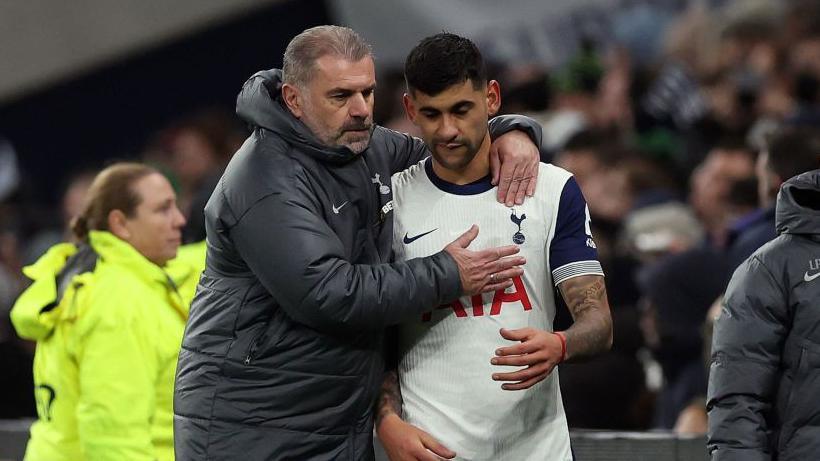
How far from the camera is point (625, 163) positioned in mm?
9508

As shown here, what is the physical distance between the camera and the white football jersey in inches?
170

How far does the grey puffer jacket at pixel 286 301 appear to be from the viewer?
4203 millimetres

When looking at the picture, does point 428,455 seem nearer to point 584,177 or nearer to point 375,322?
point 375,322

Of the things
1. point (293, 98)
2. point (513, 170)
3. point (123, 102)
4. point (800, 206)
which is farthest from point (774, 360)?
point (123, 102)

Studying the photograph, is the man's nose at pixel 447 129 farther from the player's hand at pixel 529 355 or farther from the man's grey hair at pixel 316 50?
the player's hand at pixel 529 355

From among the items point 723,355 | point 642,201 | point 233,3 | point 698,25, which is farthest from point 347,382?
point 233,3

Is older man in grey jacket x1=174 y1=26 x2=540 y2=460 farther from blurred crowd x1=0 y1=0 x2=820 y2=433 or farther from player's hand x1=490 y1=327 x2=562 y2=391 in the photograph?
blurred crowd x1=0 y1=0 x2=820 y2=433

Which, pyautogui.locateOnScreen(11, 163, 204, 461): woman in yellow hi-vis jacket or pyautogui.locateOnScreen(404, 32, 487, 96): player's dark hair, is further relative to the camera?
pyautogui.locateOnScreen(11, 163, 204, 461): woman in yellow hi-vis jacket

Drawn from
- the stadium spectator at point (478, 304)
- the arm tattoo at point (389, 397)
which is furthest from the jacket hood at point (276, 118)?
the arm tattoo at point (389, 397)

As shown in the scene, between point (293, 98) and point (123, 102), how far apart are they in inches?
362

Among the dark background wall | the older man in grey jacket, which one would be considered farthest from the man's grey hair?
the dark background wall

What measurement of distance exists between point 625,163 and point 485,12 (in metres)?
2.78

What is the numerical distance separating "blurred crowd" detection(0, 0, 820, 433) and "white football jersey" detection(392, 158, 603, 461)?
5.33 ft

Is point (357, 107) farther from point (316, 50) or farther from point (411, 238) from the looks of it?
point (411, 238)
